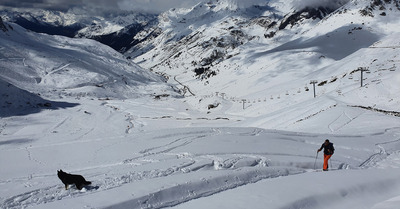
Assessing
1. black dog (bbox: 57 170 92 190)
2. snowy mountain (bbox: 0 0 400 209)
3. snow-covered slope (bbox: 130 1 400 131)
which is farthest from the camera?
snow-covered slope (bbox: 130 1 400 131)

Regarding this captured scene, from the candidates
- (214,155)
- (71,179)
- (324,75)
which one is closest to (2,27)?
(324,75)

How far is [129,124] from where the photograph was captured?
44594mm

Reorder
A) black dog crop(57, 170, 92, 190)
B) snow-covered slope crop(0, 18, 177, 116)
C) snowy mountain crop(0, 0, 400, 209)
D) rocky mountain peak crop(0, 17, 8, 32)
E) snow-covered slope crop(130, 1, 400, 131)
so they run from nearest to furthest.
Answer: black dog crop(57, 170, 92, 190) → snowy mountain crop(0, 0, 400, 209) → snow-covered slope crop(130, 1, 400, 131) → snow-covered slope crop(0, 18, 177, 116) → rocky mountain peak crop(0, 17, 8, 32)

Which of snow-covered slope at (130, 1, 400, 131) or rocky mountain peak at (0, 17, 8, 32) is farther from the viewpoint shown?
rocky mountain peak at (0, 17, 8, 32)

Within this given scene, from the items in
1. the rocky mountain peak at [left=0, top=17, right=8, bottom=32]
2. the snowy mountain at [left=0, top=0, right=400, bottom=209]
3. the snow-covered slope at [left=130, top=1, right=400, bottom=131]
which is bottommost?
the snowy mountain at [left=0, top=0, right=400, bottom=209]

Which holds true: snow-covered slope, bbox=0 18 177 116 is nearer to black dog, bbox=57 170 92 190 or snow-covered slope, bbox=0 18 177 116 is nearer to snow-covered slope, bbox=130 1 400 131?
snow-covered slope, bbox=130 1 400 131

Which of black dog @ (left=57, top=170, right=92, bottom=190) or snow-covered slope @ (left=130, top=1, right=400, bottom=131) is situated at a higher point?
snow-covered slope @ (left=130, top=1, right=400, bottom=131)

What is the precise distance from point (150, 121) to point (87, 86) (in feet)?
172

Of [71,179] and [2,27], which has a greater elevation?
[2,27]

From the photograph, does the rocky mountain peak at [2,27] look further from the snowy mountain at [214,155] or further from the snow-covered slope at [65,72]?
the snowy mountain at [214,155]

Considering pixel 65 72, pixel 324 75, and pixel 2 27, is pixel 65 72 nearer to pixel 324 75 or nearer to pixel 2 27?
pixel 2 27

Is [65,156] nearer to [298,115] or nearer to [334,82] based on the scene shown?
[298,115]

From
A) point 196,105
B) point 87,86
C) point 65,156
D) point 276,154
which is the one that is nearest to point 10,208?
point 65,156

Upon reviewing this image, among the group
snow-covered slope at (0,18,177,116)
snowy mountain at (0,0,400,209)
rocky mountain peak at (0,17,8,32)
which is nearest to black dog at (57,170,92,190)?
snowy mountain at (0,0,400,209)
